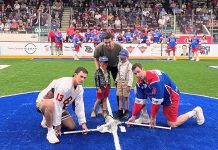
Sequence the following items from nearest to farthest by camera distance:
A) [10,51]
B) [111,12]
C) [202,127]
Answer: [202,127] → [10,51] → [111,12]

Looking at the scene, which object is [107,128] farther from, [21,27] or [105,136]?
[21,27]

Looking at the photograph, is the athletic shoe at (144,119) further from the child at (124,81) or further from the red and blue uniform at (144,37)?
the red and blue uniform at (144,37)

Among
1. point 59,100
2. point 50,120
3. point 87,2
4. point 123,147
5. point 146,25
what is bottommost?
point 123,147

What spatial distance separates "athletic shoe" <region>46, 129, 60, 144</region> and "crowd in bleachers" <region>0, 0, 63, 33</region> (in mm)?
20870

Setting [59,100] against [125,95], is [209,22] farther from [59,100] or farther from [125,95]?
[59,100]

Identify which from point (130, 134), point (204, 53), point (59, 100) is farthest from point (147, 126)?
point (204, 53)

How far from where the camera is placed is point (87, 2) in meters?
33.0

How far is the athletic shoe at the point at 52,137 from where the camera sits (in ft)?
18.4

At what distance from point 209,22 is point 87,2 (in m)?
12.3

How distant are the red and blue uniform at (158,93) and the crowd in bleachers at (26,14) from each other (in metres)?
20.5

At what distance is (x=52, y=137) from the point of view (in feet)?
18.7

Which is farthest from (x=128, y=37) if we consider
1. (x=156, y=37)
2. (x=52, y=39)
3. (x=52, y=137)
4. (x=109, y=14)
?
(x=52, y=137)

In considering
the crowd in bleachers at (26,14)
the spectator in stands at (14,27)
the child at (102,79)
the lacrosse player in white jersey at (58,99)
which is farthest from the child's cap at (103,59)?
the spectator in stands at (14,27)

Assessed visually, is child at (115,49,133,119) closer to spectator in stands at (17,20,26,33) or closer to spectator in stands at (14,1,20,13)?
spectator in stands at (17,20,26,33)
